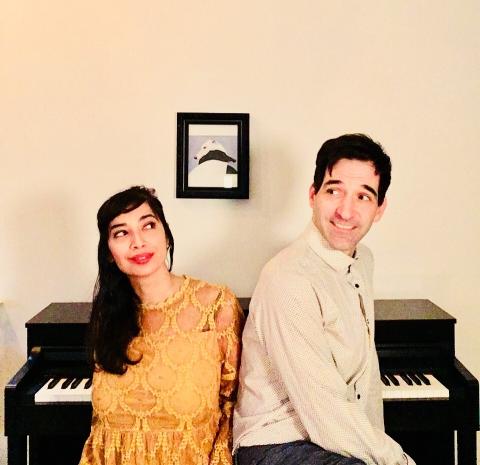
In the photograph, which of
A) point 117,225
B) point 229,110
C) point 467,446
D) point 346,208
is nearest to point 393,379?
point 467,446

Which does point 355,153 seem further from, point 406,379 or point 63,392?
point 63,392

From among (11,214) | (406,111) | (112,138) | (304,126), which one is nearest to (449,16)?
(406,111)

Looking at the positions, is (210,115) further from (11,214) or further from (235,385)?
(235,385)

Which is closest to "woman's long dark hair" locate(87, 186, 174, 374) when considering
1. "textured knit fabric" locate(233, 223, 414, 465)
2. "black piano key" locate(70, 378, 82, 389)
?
"black piano key" locate(70, 378, 82, 389)

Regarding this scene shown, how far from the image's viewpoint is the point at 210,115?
7.20 ft

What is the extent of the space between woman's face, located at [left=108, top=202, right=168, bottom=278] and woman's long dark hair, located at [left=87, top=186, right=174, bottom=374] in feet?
0.08

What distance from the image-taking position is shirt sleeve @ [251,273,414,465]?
4.33 ft

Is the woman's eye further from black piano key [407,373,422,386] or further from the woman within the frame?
black piano key [407,373,422,386]

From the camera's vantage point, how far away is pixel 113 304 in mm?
1590

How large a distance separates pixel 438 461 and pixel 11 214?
199cm

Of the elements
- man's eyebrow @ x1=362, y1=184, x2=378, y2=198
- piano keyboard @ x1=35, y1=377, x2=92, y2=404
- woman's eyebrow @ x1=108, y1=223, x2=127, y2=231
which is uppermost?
man's eyebrow @ x1=362, y1=184, x2=378, y2=198

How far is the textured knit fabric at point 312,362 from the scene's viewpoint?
1.33 m

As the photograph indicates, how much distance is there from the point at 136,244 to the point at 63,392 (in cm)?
57

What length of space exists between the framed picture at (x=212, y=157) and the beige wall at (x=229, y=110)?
58 millimetres
